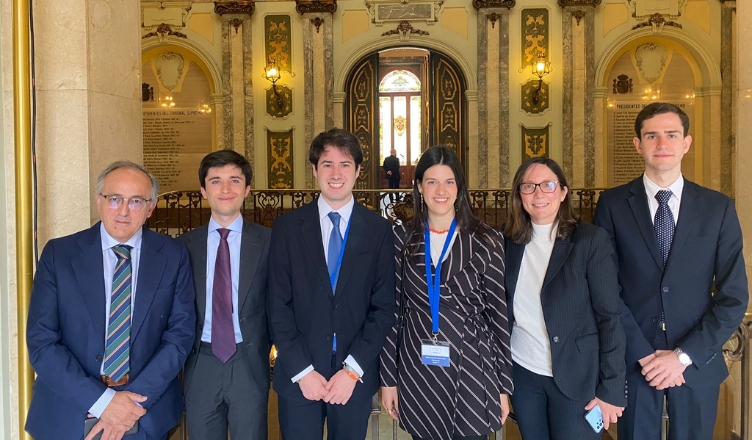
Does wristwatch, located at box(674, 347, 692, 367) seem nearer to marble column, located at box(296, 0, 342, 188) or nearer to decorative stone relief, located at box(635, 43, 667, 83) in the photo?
marble column, located at box(296, 0, 342, 188)

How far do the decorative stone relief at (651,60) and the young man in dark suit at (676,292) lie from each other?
11.2m

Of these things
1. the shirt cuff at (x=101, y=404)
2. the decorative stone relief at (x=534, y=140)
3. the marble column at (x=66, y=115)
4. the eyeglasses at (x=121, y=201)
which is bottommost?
the shirt cuff at (x=101, y=404)

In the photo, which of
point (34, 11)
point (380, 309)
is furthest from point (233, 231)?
point (34, 11)

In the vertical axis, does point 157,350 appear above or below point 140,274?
below

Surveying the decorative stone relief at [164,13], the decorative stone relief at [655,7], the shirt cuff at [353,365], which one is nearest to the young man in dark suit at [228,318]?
the shirt cuff at [353,365]

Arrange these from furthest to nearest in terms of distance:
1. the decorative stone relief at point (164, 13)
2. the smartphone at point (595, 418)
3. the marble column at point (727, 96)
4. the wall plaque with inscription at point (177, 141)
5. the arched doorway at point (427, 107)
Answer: the wall plaque with inscription at point (177, 141), the arched doorway at point (427, 107), the decorative stone relief at point (164, 13), the marble column at point (727, 96), the smartphone at point (595, 418)

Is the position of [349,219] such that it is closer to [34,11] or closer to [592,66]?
[34,11]

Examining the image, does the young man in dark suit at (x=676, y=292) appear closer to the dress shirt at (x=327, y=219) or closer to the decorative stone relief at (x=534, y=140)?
the dress shirt at (x=327, y=219)

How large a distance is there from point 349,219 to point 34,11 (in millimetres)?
1948

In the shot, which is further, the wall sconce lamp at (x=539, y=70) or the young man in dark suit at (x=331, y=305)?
the wall sconce lamp at (x=539, y=70)

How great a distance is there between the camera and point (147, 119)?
42.2 ft

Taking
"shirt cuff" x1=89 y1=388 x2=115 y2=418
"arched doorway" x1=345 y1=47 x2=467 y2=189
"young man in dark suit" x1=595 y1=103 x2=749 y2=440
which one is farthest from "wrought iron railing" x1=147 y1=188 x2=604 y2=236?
"shirt cuff" x1=89 y1=388 x2=115 y2=418

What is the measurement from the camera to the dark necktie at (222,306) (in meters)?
2.57

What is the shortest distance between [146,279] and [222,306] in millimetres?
349
